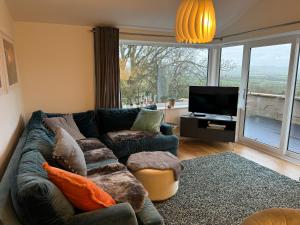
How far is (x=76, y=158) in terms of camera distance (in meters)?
1.96

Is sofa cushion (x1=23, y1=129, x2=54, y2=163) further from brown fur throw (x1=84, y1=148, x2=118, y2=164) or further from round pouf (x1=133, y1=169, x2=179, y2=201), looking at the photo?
round pouf (x1=133, y1=169, x2=179, y2=201)

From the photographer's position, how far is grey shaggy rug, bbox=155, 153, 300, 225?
7.55 ft

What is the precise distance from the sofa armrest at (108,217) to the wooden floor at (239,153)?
2.45 meters

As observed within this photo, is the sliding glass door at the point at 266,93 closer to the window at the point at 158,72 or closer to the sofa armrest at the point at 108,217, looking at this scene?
the window at the point at 158,72

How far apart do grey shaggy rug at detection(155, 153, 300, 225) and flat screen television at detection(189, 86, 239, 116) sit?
3.89 feet

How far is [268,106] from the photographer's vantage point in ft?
13.5

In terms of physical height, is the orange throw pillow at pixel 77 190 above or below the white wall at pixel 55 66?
below

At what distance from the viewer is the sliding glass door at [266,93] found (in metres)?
3.81

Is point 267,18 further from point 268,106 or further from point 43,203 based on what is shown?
point 43,203

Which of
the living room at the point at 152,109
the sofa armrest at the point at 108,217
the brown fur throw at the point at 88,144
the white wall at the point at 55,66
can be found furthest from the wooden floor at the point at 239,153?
the sofa armrest at the point at 108,217

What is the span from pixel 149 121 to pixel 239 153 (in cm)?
177

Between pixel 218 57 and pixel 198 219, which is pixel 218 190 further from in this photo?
pixel 218 57

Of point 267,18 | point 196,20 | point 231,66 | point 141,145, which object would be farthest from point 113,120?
point 267,18

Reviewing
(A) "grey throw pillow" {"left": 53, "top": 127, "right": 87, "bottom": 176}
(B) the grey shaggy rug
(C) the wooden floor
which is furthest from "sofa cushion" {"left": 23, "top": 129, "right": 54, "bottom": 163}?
(C) the wooden floor
